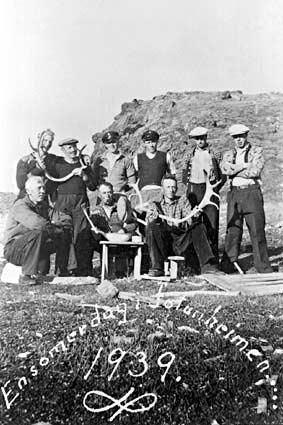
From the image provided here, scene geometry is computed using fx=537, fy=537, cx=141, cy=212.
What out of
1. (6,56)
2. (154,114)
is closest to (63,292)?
(6,56)

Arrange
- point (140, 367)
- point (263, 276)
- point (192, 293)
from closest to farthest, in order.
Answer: point (140, 367) < point (192, 293) < point (263, 276)

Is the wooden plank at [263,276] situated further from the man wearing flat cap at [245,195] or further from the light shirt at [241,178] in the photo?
the light shirt at [241,178]

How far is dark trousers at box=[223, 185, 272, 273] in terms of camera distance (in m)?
5.86

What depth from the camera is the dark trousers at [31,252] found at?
17.3 feet

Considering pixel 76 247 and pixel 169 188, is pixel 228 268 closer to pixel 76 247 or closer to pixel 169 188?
pixel 169 188

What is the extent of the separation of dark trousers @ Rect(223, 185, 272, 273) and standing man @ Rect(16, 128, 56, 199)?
2.08m

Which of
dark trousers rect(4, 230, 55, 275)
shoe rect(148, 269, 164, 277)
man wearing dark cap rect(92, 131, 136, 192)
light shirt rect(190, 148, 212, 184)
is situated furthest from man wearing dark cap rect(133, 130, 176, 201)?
dark trousers rect(4, 230, 55, 275)

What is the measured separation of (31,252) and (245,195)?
237cm

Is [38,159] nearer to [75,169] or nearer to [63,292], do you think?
[75,169]

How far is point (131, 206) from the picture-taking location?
582 centimetres

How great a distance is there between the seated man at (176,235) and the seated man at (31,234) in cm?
97

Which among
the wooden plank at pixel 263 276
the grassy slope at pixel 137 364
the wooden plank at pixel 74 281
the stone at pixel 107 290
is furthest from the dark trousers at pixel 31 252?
the wooden plank at pixel 263 276

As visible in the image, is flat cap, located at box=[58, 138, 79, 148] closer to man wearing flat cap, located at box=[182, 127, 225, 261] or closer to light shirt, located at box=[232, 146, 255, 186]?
man wearing flat cap, located at box=[182, 127, 225, 261]

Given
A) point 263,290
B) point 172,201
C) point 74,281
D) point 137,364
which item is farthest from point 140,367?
point 172,201
